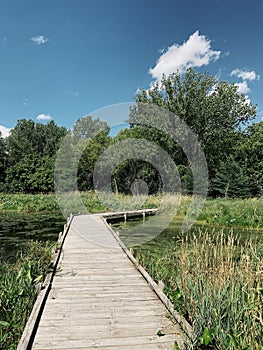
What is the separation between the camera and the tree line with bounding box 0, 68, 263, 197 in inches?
1027

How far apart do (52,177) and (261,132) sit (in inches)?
886

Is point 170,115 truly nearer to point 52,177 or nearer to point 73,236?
point 52,177

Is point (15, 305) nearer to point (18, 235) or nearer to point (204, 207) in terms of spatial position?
point (18, 235)

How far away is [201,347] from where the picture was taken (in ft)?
8.71

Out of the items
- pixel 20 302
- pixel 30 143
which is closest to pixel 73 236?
pixel 20 302

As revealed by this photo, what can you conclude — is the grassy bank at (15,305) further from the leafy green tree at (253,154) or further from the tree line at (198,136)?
the leafy green tree at (253,154)

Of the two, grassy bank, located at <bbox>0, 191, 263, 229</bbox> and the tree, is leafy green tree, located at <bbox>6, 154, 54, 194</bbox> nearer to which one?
grassy bank, located at <bbox>0, 191, 263, 229</bbox>

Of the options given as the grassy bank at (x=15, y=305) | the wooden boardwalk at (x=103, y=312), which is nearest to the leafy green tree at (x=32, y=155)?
the wooden boardwalk at (x=103, y=312)

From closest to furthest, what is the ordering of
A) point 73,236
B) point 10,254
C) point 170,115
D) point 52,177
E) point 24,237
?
1. point 10,254
2. point 73,236
3. point 24,237
4. point 170,115
5. point 52,177

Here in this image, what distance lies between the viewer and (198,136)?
92.2ft

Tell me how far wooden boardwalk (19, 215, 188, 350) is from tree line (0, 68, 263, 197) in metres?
20.0

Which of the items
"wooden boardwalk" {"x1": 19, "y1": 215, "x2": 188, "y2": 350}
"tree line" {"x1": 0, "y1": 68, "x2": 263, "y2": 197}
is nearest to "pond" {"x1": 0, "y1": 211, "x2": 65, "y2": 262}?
"wooden boardwalk" {"x1": 19, "y1": 215, "x2": 188, "y2": 350}

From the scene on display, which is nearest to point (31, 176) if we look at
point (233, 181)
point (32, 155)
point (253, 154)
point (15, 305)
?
point (32, 155)

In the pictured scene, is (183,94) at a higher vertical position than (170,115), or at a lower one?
A: higher
